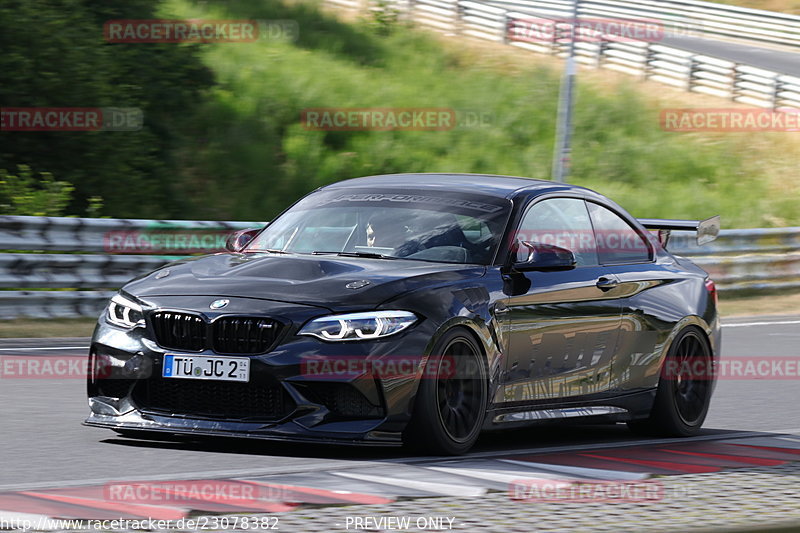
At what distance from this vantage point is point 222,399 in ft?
23.6

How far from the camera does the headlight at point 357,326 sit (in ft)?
23.4

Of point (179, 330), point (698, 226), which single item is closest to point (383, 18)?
point (698, 226)

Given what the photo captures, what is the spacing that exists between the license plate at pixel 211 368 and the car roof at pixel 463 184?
1.91m

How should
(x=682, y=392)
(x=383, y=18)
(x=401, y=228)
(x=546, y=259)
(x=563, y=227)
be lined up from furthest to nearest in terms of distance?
(x=383, y=18) < (x=682, y=392) < (x=563, y=227) < (x=401, y=228) < (x=546, y=259)

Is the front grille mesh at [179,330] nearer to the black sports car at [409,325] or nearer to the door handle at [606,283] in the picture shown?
the black sports car at [409,325]

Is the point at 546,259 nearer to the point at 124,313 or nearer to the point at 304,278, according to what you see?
the point at 304,278

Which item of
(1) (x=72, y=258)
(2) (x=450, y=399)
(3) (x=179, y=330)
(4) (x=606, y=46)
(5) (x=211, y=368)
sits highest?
(4) (x=606, y=46)

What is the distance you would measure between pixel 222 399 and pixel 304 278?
73 cm

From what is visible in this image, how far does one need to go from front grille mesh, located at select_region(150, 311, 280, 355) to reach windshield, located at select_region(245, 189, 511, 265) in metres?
1.06

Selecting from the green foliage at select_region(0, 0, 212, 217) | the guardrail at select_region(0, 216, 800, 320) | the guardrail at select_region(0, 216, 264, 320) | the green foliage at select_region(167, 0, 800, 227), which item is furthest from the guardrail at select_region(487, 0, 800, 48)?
the guardrail at select_region(0, 216, 264, 320)

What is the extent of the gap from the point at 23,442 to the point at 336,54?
25.1m

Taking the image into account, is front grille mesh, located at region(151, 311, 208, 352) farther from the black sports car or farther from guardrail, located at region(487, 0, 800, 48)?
guardrail, located at region(487, 0, 800, 48)

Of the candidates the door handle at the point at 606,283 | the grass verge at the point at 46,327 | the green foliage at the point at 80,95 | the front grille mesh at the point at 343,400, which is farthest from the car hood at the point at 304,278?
the green foliage at the point at 80,95

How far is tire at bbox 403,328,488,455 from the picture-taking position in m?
7.32
